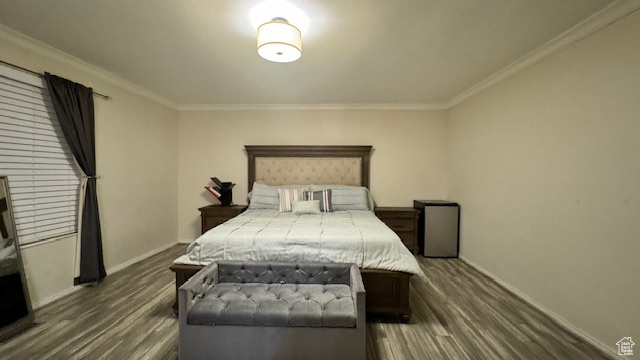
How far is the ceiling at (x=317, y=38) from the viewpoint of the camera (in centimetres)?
180

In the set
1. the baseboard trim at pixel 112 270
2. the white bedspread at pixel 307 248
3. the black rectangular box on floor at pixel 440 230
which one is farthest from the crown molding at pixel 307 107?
the white bedspread at pixel 307 248

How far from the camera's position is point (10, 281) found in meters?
2.04

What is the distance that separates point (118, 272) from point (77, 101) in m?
2.04

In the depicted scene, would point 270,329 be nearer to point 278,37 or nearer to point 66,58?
point 278,37

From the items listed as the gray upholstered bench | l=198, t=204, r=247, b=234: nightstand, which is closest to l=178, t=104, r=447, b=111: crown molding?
l=198, t=204, r=247, b=234: nightstand

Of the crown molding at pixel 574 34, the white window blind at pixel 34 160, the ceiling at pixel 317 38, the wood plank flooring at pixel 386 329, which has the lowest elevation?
the wood plank flooring at pixel 386 329

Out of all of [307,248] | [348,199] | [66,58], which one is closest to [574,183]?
[307,248]

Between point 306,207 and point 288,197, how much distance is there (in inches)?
15.1

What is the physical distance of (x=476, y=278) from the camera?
3.10 m

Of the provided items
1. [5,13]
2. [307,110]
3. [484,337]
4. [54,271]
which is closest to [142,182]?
[54,271]


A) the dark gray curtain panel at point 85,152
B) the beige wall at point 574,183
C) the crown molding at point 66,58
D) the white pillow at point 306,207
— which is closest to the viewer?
the beige wall at point 574,183

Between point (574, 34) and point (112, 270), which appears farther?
point (112, 270)

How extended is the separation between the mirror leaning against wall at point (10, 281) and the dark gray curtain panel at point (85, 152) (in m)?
0.59

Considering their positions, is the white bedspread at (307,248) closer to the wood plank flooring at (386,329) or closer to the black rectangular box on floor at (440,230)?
the wood plank flooring at (386,329)
